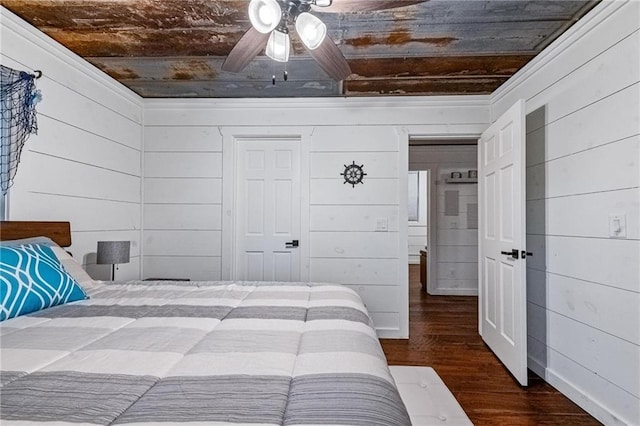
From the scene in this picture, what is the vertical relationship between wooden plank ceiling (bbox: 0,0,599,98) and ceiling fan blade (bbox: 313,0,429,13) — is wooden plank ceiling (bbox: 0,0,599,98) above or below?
above

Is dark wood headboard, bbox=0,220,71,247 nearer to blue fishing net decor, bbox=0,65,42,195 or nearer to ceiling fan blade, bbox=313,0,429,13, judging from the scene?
blue fishing net decor, bbox=0,65,42,195

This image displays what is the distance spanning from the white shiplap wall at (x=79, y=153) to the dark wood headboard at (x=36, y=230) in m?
0.11

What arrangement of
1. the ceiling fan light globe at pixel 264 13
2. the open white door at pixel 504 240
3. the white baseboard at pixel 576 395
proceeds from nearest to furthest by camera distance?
the ceiling fan light globe at pixel 264 13
the white baseboard at pixel 576 395
the open white door at pixel 504 240

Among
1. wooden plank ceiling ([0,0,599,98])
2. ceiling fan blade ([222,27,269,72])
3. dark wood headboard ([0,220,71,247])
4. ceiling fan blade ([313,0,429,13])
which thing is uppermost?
wooden plank ceiling ([0,0,599,98])

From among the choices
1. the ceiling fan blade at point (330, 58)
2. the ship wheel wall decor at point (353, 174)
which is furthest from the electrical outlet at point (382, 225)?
the ceiling fan blade at point (330, 58)

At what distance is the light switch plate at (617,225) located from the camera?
1.88 m

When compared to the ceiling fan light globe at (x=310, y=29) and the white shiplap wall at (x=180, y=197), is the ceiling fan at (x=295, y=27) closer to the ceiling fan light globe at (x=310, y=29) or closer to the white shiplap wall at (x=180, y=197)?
the ceiling fan light globe at (x=310, y=29)

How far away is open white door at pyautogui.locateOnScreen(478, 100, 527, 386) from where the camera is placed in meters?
2.54

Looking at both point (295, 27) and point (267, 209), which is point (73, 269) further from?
point (267, 209)

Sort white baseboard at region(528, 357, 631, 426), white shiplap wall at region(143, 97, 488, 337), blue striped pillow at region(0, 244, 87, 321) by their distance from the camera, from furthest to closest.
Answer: white shiplap wall at region(143, 97, 488, 337)
white baseboard at region(528, 357, 631, 426)
blue striped pillow at region(0, 244, 87, 321)

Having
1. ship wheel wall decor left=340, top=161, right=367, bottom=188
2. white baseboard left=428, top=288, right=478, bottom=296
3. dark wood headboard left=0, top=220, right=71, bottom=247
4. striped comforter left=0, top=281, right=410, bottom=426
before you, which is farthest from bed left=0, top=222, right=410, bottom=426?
white baseboard left=428, top=288, right=478, bottom=296

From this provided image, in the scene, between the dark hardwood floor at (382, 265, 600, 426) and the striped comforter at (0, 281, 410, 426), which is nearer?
the striped comforter at (0, 281, 410, 426)

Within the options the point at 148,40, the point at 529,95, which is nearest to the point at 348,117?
the point at 529,95

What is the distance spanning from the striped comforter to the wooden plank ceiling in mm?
1444
